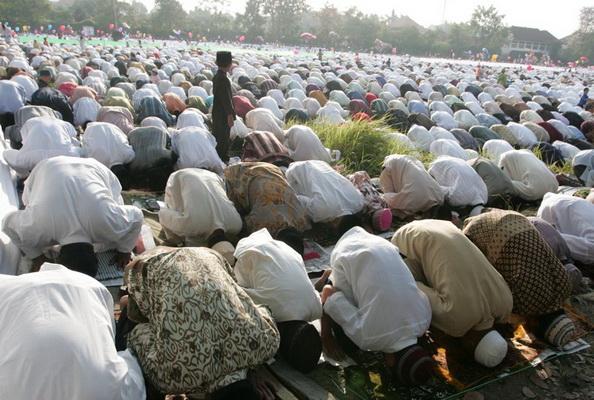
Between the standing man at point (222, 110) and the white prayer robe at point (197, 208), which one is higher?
the standing man at point (222, 110)

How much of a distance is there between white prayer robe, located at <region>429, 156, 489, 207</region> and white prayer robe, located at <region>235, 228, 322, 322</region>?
2833mm

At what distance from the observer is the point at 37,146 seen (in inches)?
186

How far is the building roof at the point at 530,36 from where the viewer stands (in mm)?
48219

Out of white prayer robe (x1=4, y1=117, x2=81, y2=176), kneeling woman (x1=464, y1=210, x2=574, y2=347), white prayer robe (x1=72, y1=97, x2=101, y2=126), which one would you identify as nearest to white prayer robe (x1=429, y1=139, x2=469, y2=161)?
kneeling woman (x1=464, y1=210, x2=574, y2=347)

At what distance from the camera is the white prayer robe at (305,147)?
6.11 meters

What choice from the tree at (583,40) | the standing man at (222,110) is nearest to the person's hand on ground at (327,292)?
the standing man at (222,110)

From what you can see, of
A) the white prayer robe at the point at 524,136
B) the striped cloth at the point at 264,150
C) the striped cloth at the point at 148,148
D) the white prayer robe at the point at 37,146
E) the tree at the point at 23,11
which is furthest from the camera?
the tree at the point at 23,11

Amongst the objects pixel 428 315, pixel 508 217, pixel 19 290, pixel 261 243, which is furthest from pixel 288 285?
pixel 508 217

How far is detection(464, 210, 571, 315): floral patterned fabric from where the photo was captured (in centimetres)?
309

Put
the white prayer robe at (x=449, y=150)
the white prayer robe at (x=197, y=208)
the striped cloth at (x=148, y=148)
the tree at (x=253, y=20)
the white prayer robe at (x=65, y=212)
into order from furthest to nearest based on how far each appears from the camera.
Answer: the tree at (x=253, y=20) → the white prayer robe at (x=449, y=150) → the striped cloth at (x=148, y=148) → the white prayer robe at (x=197, y=208) → the white prayer robe at (x=65, y=212)

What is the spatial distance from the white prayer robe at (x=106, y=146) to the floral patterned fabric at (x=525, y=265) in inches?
147

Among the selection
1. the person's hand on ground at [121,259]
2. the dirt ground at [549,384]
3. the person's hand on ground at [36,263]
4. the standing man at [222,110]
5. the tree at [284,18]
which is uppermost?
the tree at [284,18]

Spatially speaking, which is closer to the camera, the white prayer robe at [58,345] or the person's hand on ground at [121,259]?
the white prayer robe at [58,345]

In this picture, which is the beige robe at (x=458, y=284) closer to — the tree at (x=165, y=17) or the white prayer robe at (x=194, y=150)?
the white prayer robe at (x=194, y=150)
